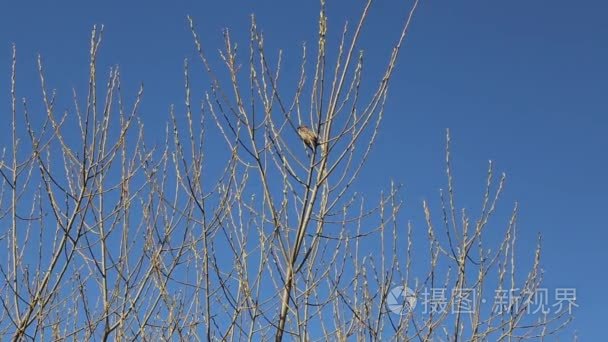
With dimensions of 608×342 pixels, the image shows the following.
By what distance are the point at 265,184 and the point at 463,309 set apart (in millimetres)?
1439

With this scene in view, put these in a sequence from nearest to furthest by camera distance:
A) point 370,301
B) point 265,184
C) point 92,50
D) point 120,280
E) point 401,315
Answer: point 265,184, point 92,50, point 120,280, point 401,315, point 370,301

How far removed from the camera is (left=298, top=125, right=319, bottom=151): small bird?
2641 millimetres

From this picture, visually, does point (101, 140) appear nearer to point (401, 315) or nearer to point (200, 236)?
point (200, 236)

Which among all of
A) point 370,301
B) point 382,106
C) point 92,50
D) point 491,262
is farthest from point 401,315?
point 92,50

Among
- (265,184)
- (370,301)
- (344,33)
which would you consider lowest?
(265,184)

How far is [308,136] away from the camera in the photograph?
2.70 meters

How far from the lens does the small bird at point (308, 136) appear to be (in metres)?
2.64

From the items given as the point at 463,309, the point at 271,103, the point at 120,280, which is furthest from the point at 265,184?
the point at 463,309

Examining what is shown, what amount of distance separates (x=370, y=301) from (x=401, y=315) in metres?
0.30

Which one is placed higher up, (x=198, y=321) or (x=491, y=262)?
(x=491, y=262)

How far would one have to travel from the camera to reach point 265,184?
2.61m

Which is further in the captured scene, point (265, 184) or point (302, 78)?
point (302, 78)

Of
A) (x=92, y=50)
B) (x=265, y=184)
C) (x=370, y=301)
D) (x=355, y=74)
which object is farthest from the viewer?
(x=370, y=301)

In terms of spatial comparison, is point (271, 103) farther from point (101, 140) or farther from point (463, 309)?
point (463, 309)
